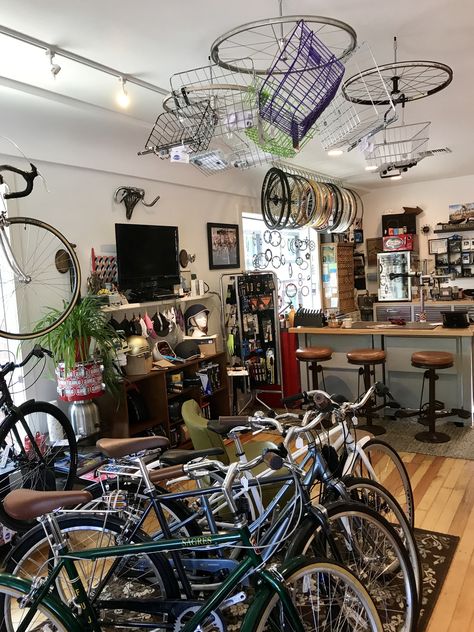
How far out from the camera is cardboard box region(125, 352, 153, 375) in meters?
3.86

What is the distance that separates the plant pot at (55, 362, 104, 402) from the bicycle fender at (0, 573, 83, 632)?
1.79 metres

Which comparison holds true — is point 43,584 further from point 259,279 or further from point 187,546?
point 259,279

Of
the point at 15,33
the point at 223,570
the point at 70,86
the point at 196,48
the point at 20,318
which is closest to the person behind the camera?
the point at 223,570

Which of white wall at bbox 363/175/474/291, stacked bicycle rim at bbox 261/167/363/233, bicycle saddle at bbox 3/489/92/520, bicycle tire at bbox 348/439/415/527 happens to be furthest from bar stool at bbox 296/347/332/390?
white wall at bbox 363/175/474/291

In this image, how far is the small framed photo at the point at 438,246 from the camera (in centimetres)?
770

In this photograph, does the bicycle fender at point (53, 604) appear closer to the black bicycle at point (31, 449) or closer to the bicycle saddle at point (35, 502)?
the bicycle saddle at point (35, 502)

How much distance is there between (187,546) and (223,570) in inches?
17.2

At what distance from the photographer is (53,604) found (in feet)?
4.87

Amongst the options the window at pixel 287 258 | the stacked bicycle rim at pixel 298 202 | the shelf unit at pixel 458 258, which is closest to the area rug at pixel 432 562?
the stacked bicycle rim at pixel 298 202

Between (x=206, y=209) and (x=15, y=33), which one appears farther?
(x=206, y=209)

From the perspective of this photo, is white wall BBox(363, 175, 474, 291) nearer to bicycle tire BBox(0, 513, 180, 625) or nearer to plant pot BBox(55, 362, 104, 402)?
plant pot BBox(55, 362, 104, 402)

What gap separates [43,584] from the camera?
1.46 metres

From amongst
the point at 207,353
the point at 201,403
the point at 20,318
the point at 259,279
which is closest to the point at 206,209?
the point at 259,279

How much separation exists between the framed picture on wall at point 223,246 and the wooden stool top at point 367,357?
1.77m
